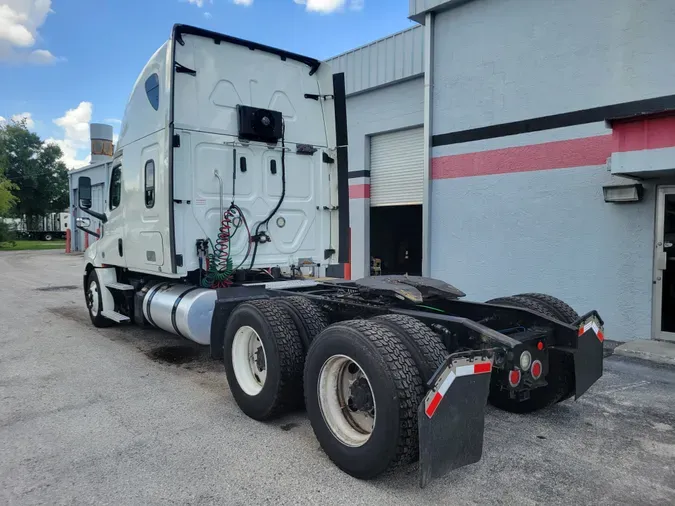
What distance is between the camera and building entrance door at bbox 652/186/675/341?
7070mm

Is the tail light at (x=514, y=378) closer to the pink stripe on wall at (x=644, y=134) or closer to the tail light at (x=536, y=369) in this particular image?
the tail light at (x=536, y=369)

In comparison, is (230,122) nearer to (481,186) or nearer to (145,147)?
(145,147)

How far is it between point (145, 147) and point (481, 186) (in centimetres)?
582

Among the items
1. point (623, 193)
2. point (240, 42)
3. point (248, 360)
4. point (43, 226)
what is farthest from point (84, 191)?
point (43, 226)

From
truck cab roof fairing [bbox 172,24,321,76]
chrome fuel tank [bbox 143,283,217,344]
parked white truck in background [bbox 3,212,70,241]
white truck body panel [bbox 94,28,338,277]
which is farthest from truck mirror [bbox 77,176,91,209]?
parked white truck in background [bbox 3,212,70,241]

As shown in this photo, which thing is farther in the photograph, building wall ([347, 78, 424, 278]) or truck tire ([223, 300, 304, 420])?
building wall ([347, 78, 424, 278])

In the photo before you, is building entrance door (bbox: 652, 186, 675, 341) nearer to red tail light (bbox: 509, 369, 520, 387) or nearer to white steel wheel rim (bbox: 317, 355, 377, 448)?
red tail light (bbox: 509, 369, 520, 387)

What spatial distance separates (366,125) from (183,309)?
8.21 metres

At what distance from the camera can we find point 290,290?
578cm

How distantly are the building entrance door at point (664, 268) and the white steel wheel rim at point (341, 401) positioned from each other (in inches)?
221

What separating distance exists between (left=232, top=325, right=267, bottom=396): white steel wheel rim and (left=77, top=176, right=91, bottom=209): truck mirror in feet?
13.2

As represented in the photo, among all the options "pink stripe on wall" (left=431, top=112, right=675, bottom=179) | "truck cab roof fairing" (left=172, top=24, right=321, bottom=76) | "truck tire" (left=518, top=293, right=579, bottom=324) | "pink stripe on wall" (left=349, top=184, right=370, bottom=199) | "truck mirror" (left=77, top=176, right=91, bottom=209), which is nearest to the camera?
"truck tire" (left=518, top=293, right=579, bottom=324)

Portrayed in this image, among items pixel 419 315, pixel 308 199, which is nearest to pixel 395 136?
pixel 308 199

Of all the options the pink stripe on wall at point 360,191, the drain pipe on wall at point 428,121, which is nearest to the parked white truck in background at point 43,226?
the pink stripe on wall at point 360,191
